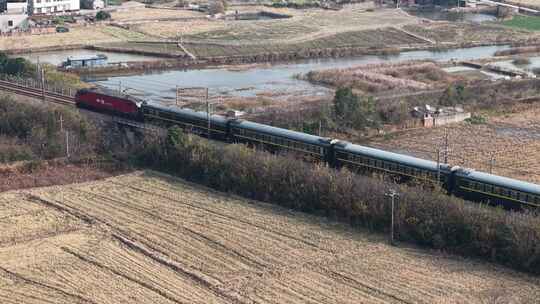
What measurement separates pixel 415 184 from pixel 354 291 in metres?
6.80

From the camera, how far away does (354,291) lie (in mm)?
19406

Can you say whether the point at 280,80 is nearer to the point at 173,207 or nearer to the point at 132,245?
the point at 173,207

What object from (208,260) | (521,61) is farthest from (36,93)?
(521,61)

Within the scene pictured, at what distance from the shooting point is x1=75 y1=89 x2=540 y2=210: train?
2373 cm

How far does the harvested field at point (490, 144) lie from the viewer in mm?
30469

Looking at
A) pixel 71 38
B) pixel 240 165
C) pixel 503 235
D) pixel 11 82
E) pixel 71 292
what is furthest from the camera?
pixel 71 38

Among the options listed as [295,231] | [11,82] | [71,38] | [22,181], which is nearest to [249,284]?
[295,231]

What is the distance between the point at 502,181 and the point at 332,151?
6.37 metres

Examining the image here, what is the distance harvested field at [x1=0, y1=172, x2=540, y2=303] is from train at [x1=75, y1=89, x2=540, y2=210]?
3220 mm

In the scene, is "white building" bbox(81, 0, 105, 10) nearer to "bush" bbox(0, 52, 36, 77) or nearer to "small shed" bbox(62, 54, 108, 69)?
"small shed" bbox(62, 54, 108, 69)

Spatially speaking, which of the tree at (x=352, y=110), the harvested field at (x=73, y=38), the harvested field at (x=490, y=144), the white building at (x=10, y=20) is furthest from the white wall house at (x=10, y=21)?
the harvested field at (x=490, y=144)

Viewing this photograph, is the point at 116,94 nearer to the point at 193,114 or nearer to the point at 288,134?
the point at 193,114

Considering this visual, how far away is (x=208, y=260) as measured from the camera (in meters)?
21.3

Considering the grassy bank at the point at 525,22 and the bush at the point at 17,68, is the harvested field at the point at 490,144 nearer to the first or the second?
the bush at the point at 17,68
